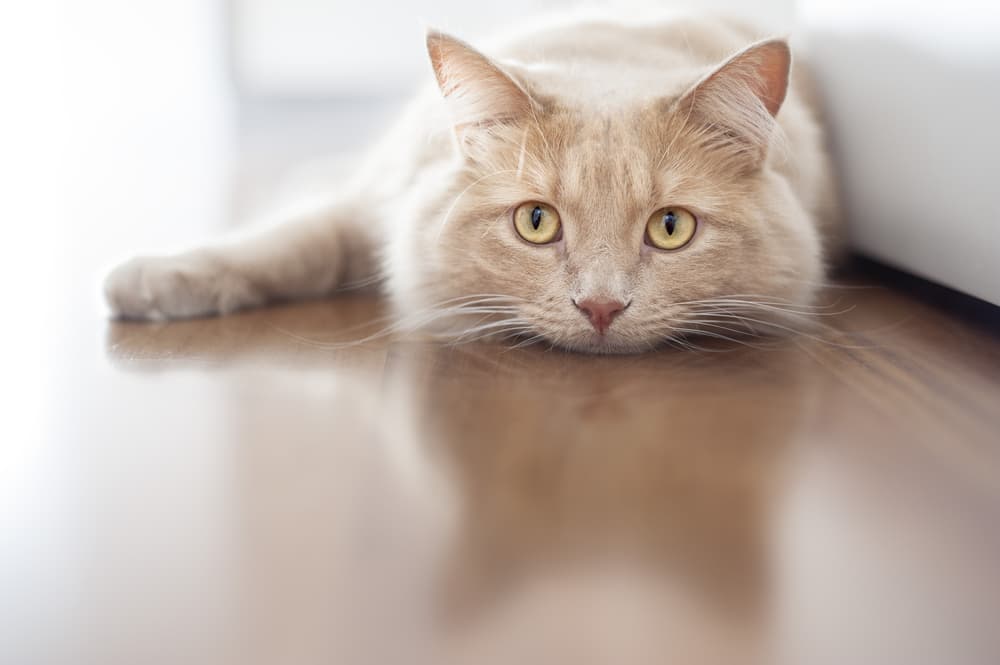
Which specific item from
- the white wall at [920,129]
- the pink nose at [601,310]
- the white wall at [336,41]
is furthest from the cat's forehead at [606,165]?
the white wall at [336,41]

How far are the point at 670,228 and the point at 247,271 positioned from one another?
0.78 m

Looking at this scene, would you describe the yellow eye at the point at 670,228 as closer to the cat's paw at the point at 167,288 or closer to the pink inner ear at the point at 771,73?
the pink inner ear at the point at 771,73

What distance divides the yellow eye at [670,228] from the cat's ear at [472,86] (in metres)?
0.26

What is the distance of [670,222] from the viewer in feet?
4.54

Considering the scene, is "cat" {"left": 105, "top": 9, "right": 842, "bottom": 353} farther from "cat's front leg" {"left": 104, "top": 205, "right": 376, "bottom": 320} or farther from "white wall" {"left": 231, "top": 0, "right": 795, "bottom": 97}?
"white wall" {"left": 231, "top": 0, "right": 795, "bottom": 97}

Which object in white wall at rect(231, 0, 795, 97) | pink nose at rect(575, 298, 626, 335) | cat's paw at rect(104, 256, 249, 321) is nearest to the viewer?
pink nose at rect(575, 298, 626, 335)

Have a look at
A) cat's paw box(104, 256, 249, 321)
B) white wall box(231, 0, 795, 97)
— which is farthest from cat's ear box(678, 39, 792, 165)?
white wall box(231, 0, 795, 97)

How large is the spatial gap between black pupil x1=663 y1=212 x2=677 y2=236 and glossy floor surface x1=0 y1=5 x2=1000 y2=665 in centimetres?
18

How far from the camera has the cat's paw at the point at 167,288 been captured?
5.33 ft

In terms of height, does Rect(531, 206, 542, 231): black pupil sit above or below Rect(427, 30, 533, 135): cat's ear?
below

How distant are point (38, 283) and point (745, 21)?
176cm

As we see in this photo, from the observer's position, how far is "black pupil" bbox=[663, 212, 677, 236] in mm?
1381

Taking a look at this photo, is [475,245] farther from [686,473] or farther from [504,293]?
[686,473]

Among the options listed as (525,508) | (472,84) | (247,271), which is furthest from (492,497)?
(247,271)
